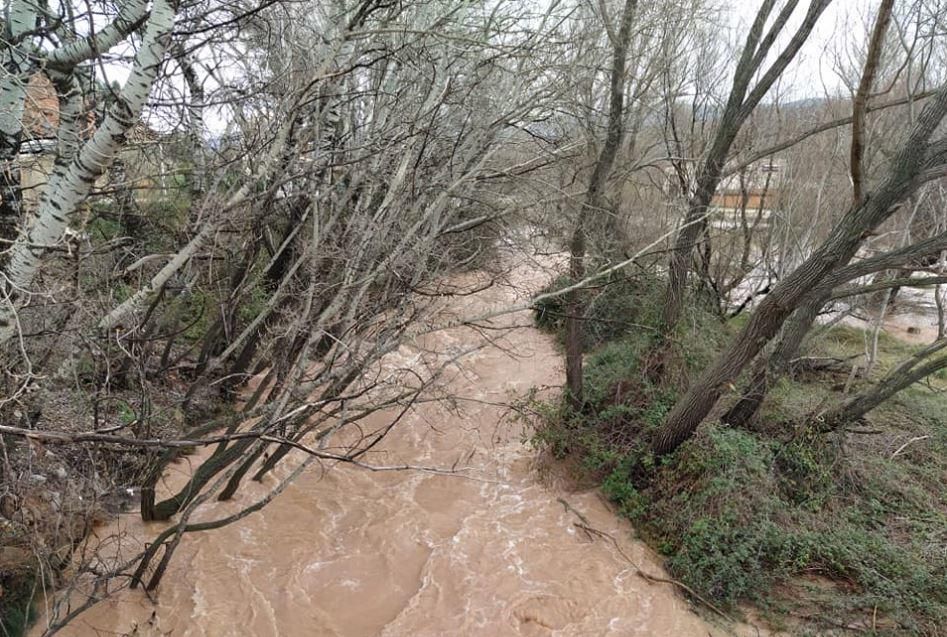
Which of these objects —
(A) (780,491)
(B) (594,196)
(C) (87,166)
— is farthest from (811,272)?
(C) (87,166)

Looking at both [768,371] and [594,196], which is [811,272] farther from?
[594,196]

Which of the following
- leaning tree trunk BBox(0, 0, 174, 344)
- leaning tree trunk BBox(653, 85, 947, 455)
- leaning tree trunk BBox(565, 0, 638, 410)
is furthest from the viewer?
leaning tree trunk BBox(565, 0, 638, 410)

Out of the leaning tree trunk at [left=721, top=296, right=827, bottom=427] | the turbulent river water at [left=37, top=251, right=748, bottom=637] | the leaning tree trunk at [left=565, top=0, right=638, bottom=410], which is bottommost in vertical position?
the turbulent river water at [left=37, top=251, right=748, bottom=637]

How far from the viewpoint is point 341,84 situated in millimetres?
8484

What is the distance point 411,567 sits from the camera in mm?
6730

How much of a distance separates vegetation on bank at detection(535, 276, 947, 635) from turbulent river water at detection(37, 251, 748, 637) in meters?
0.54

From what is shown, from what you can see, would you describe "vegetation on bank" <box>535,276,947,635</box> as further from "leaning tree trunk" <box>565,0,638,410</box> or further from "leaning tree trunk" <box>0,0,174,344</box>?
"leaning tree trunk" <box>0,0,174,344</box>

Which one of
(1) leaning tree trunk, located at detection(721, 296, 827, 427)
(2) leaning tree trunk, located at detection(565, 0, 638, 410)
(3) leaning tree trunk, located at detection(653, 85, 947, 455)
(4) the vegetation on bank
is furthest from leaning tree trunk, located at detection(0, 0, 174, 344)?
(1) leaning tree trunk, located at detection(721, 296, 827, 427)

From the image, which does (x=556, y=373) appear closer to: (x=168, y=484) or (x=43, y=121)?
(x=168, y=484)

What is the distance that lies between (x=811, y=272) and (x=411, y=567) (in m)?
5.51

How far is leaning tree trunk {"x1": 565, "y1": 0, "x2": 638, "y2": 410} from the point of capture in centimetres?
794

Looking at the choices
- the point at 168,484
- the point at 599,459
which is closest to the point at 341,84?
the point at 168,484

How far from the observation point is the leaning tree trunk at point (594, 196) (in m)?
7.94

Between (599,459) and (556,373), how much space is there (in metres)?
3.89
